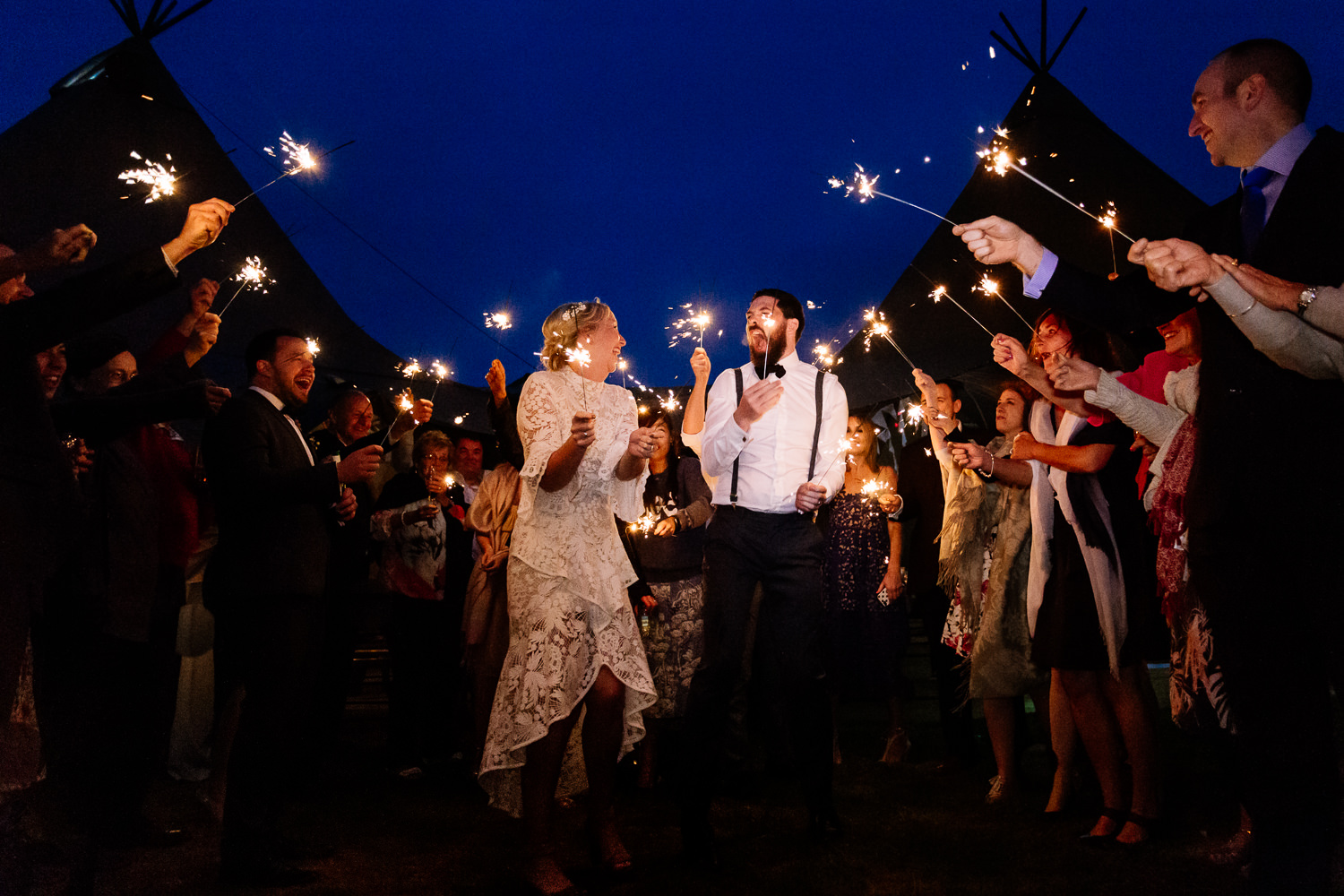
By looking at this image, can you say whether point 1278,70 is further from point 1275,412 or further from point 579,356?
point 579,356

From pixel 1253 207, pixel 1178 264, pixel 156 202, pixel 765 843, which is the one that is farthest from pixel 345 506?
pixel 156 202

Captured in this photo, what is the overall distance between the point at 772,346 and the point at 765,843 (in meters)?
2.03

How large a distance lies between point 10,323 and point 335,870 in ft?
6.93

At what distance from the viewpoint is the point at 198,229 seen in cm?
220

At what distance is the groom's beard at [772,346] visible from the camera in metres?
3.51

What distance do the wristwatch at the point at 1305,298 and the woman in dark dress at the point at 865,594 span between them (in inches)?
124

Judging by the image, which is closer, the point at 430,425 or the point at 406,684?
the point at 406,684

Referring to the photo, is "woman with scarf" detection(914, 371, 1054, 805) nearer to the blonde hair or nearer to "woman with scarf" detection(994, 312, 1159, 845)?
"woman with scarf" detection(994, 312, 1159, 845)

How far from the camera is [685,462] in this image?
15.7 ft

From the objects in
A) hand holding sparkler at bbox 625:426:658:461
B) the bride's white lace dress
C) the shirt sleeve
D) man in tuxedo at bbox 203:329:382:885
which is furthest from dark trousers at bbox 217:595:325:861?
the shirt sleeve

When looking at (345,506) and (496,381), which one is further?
(496,381)

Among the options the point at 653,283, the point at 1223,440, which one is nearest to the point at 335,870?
the point at 1223,440

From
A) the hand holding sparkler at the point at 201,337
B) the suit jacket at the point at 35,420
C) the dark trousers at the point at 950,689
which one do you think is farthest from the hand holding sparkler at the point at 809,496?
the hand holding sparkler at the point at 201,337

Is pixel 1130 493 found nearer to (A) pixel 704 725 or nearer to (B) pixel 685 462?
(A) pixel 704 725
